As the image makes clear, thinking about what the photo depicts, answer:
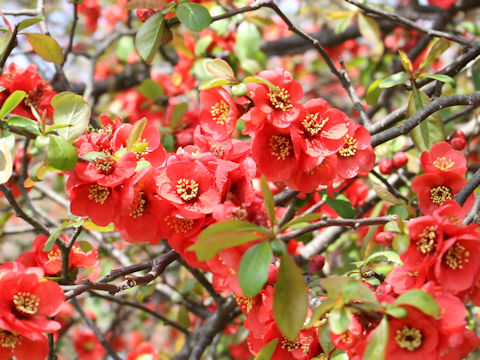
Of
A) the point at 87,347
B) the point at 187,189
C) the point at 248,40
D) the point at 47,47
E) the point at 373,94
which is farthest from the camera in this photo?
the point at 87,347

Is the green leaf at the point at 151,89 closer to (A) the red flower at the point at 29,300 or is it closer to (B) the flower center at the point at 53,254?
(B) the flower center at the point at 53,254

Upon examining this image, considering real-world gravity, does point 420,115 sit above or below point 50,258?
above

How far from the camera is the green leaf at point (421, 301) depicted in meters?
0.75

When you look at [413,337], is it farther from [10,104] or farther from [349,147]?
[10,104]

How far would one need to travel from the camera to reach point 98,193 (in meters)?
0.98

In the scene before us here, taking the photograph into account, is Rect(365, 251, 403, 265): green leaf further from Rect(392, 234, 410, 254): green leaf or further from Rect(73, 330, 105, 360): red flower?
Rect(73, 330, 105, 360): red flower

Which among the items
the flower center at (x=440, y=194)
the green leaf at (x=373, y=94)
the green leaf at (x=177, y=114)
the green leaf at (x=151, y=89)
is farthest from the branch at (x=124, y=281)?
the green leaf at (x=151, y=89)

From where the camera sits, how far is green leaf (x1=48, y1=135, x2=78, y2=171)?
0.84m

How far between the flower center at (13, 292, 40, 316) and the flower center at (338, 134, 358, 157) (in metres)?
0.66

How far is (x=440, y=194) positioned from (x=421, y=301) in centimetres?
40

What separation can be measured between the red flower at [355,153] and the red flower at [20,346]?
669 millimetres

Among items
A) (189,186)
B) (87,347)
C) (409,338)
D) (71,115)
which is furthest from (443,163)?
(87,347)

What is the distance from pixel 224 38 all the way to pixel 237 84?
1416 millimetres

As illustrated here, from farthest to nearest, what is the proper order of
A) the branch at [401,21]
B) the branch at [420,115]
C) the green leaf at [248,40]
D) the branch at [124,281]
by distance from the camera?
the green leaf at [248,40], the branch at [401,21], the branch at [420,115], the branch at [124,281]
